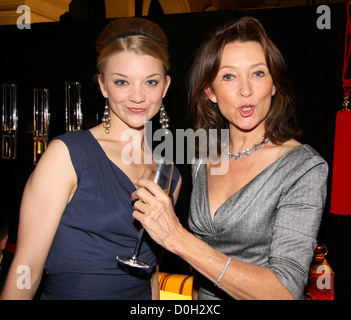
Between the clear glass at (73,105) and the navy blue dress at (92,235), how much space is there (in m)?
2.13

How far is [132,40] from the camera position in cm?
187

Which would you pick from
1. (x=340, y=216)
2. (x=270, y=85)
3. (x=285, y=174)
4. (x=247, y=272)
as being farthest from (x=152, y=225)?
(x=340, y=216)

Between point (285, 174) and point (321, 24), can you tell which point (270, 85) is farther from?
point (321, 24)

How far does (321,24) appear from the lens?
3.38 m

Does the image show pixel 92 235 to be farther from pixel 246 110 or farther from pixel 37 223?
pixel 246 110

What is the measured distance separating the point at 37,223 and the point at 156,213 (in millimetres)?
516

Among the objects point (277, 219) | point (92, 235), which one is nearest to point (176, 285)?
point (92, 235)

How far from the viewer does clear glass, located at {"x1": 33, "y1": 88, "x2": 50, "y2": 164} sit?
400 centimetres

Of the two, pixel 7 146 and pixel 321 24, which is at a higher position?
pixel 321 24

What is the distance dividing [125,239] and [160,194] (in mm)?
468
